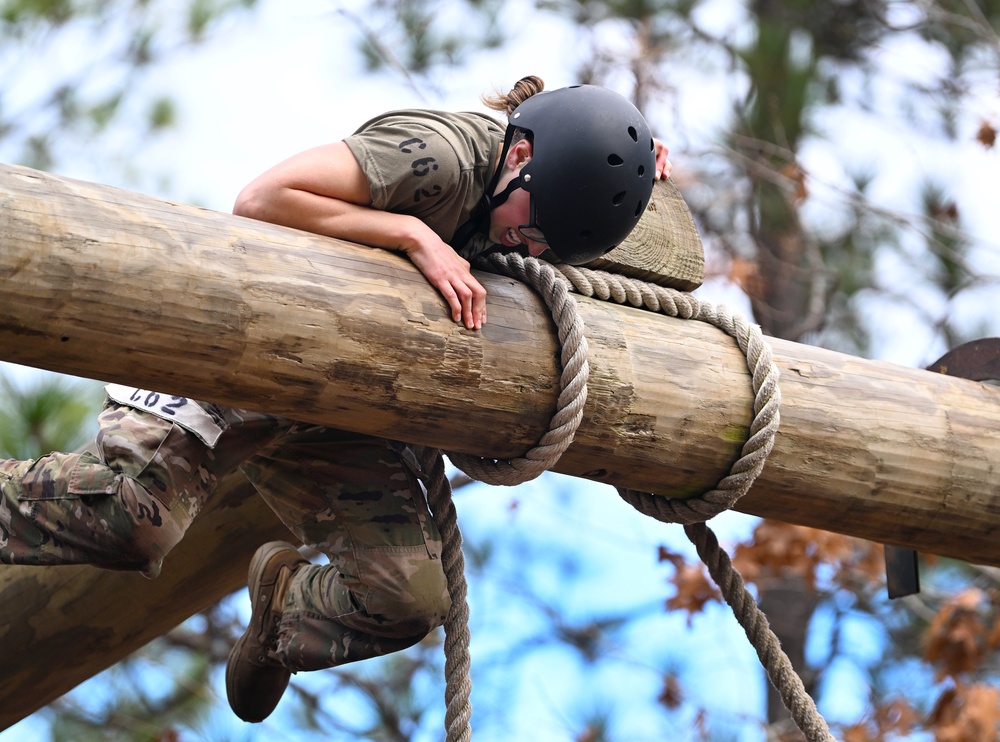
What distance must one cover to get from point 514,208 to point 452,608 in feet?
2.77

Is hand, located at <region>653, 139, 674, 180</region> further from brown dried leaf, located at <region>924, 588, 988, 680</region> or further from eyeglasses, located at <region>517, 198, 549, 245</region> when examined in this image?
brown dried leaf, located at <region>924, 588, 988, 680</region>

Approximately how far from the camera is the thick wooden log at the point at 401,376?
1.77 metres

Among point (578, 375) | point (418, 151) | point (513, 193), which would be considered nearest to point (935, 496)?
point (578, 375)

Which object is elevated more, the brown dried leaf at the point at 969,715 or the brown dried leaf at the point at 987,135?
the brown dried leaf at the point at 987,135

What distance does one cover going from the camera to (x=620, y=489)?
2.48m

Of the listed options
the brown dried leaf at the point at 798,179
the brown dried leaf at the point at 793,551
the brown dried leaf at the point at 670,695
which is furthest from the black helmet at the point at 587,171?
the brown dried leaf at the point at 670,695

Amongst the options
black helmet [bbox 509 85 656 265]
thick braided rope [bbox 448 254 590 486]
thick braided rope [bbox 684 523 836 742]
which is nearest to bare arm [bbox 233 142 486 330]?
thick braided rope [bbox 448 254 590 486]

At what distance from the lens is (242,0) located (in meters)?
7.16

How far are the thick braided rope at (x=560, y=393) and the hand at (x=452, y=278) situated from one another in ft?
0.51

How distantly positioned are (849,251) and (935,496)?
19.8 feet

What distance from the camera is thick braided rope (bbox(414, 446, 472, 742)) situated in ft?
8.04

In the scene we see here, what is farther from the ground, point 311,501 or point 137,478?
point 137,478

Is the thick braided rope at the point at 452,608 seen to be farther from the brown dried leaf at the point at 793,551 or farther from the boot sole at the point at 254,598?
the brown dried leaf at the point at 793,551

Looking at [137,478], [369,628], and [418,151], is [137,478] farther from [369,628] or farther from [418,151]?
[418,151]
